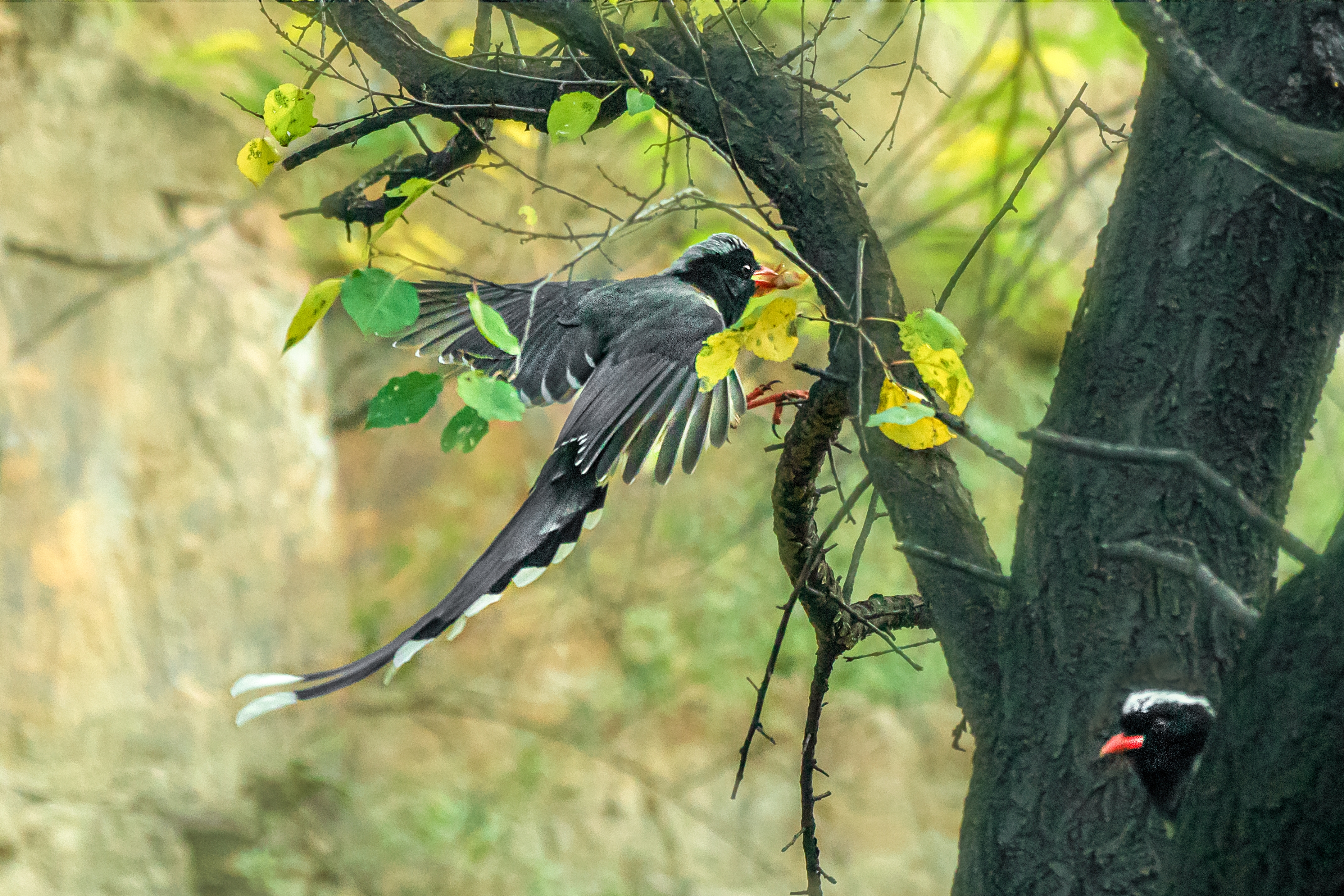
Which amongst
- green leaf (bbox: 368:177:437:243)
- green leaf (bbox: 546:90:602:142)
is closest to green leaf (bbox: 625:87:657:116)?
green leaf (bbox: 546:90:602:142)

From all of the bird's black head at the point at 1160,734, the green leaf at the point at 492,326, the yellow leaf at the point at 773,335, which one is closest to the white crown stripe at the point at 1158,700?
the bird's black head at the point at 1160,734

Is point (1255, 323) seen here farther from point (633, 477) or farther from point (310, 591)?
point (310, 591)

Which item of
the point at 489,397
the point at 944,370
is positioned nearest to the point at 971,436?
the point at 944,370

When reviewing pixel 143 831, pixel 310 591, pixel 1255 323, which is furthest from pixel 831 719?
pixel 1255 323

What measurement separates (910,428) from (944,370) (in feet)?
0.25

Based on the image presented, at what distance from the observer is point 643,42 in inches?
56.5

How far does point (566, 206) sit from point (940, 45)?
9.13ft

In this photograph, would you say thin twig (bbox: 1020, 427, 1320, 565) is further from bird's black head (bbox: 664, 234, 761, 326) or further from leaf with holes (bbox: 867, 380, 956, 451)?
bird's black head (bbox: 664, 234, 761, 326)

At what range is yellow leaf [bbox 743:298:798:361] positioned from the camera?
A: 121 centimetres

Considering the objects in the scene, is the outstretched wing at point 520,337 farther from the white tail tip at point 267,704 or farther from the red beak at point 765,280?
the white tail tip at point 267,704

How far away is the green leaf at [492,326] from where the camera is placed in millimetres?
1003

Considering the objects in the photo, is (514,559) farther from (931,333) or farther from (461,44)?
(461,44)

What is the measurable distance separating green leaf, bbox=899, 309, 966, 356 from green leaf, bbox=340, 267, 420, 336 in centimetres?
50

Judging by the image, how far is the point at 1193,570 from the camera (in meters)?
1.02
